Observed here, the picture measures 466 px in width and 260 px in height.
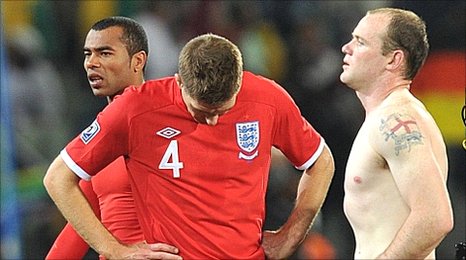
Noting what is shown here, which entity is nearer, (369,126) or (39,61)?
(369,126)

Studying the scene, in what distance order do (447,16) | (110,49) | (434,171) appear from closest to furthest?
(434,171) < (110,49) < (447,16)

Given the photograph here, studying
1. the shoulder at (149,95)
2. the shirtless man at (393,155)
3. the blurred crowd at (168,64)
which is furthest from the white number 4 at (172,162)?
the blurred crowd at (168,64)

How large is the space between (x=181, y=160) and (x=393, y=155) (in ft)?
1.71

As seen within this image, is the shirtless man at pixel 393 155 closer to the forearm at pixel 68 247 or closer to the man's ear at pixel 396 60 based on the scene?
the man's ear at pixel 396 60

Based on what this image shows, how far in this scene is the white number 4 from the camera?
2275 mm

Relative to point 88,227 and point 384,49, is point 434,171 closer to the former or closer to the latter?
point 384,49

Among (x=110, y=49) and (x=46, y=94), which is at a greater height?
(x=110, y=49)

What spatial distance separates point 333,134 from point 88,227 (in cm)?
237

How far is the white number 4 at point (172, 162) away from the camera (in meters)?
2.28

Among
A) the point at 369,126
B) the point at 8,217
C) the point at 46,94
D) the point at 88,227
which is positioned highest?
the point at 369,126

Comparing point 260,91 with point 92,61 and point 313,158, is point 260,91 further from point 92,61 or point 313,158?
point 92,61

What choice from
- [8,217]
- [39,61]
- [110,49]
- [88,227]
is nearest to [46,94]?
[39,61]

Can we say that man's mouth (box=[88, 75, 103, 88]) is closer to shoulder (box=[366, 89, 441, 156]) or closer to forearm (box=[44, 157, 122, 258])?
forearm (box=[44, 157, 122, 258])

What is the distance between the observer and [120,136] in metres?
2.27
